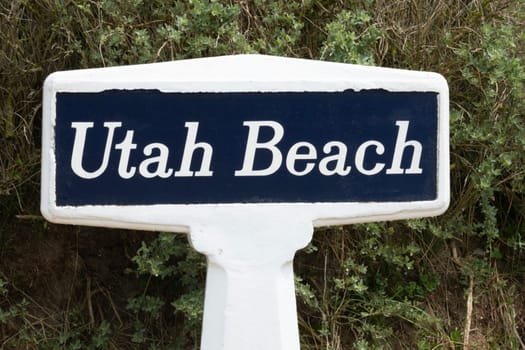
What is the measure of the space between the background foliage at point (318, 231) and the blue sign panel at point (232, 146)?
0.87 metres

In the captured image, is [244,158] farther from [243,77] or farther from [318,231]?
[318,231]

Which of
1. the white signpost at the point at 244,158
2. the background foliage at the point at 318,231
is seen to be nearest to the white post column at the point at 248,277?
the white signpost at the point at 244,158

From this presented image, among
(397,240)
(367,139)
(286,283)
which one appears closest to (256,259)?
(286,283)

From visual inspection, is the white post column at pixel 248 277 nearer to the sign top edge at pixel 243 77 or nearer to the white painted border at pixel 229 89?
the white painted border at pixel 229 89

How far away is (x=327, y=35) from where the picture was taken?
2680mm

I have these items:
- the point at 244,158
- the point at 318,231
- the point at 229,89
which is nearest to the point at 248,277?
the point at 244,158

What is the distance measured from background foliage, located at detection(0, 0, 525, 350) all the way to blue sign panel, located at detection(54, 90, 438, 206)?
2.85 feet

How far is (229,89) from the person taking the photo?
162cm

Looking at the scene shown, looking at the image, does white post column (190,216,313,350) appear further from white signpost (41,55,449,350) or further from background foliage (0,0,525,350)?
background foliage (0,0,525,350)

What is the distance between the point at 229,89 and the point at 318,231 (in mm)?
1221

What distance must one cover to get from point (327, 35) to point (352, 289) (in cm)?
81

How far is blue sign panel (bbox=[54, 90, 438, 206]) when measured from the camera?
161 cm

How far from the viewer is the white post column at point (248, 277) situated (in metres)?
1.65

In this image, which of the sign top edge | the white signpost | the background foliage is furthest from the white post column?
the background foliage
